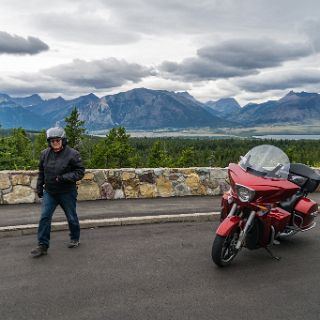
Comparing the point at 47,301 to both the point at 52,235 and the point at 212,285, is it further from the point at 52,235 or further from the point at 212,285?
the point at 52,235

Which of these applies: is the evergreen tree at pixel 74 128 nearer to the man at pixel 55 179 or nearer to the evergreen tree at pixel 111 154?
the evergreen tree at pixel 111 154

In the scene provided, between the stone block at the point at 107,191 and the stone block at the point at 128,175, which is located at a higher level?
the stone block at the point at 128,175

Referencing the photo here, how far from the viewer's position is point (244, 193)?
5.32 metres

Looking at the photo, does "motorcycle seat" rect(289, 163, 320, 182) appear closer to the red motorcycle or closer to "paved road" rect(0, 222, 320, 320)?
the red motorcycle

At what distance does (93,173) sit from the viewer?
372 inches

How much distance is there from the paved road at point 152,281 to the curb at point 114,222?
0.78ft

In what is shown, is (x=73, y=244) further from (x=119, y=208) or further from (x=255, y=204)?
(x=255, y=204)

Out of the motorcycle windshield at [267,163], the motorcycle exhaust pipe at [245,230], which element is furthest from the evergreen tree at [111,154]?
the motorcycle exhaust pipe at [245,230]

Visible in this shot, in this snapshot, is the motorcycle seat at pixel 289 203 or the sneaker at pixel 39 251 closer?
the sneaker at pixel 39 251

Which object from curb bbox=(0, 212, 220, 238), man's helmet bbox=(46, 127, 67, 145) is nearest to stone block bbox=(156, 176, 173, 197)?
curb bbox=(0, 212, 220, 238)

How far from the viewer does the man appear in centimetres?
582

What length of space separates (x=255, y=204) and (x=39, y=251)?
305 centimetres

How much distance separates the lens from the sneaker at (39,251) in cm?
571

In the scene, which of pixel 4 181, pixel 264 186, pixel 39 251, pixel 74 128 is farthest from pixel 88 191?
pixel 74 128
